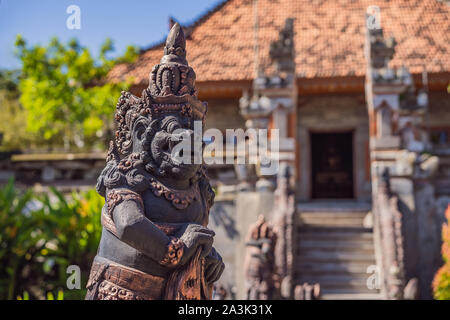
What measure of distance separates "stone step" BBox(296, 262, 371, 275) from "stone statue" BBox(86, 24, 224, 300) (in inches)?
219

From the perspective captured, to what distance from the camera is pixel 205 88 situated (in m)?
12.9

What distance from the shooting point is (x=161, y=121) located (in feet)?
11.7

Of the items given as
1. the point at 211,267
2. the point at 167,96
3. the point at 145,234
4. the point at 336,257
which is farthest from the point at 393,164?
the point at 145,234

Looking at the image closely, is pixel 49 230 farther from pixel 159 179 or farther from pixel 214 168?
pixel 159 179

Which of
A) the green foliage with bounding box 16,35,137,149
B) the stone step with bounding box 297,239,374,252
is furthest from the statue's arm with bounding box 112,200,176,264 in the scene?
the green foliage with bounding box 16,35,137,149

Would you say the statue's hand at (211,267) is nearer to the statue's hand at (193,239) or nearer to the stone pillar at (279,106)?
the statue's hand at (193,239)

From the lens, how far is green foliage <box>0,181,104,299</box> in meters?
9.06

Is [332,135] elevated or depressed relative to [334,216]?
elevated

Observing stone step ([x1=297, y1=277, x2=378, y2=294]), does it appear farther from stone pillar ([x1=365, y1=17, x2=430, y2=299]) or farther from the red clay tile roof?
the red clay tile roof

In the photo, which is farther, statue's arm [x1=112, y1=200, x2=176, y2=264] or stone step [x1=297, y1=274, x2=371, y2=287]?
stone step [x1=297, y1=274, x2=371, y2=287]

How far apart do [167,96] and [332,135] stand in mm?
12778

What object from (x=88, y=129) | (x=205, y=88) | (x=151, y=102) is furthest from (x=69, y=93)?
(x=151, y=102)

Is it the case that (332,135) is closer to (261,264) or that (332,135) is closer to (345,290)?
(345,290)
